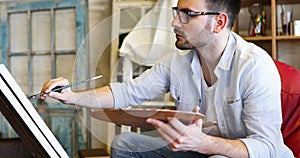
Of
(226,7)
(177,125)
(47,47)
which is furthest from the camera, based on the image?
(47,47)

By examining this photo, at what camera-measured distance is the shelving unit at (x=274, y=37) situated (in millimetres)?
2887

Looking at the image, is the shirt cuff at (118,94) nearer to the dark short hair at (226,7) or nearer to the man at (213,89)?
the man at (213,89)

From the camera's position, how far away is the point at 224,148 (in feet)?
4.65

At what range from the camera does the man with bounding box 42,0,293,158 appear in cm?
151

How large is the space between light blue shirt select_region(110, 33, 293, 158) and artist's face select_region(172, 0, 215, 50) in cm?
10

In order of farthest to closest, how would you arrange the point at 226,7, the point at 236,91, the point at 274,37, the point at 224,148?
the point at 274,37 → the point at 226,7 → the point at 236,91 → the point at 224,148

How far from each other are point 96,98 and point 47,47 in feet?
6.35

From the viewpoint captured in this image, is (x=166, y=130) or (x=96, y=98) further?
(x=96, y=98)

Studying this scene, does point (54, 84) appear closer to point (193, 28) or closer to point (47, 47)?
point (193, 28)

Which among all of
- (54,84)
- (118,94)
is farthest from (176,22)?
(54,84)

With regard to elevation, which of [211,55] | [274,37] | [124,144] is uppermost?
[274,37]

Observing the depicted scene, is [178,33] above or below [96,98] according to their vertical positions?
above

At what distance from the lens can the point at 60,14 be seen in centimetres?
350

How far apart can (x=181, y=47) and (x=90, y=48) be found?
59.8 inches
